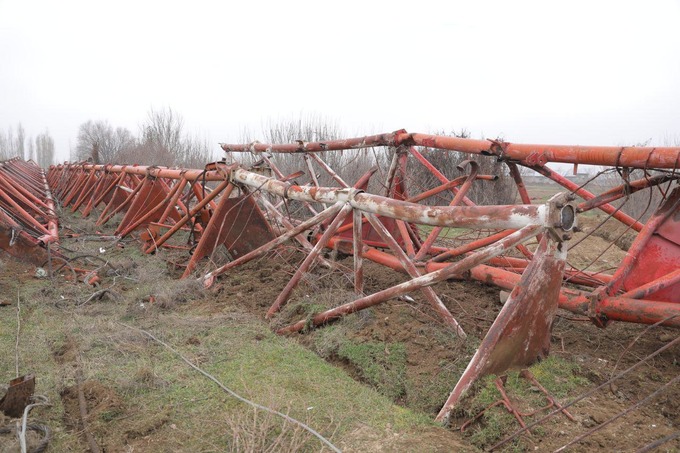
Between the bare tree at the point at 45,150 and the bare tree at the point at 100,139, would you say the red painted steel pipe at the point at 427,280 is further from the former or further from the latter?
the bare tree at the point at 45,150

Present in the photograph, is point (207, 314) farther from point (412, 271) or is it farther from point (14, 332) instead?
point (412, 271)

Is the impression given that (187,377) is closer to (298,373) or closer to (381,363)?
(298,373)

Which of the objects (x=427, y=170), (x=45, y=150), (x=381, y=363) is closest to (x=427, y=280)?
(x=381, y=363)

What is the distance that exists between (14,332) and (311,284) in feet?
7.39

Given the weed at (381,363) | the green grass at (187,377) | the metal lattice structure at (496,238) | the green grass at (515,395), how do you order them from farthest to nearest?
the weed at (381,363) → the metal lattice structure at (496,238) → the green grass at (187,377) → the green grass at (515,395)

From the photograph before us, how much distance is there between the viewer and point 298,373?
325 centimetres

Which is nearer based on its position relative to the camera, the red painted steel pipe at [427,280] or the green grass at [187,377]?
the green grass at [187,377]

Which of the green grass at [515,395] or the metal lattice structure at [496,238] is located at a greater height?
the metal lattice structure at [496,238]

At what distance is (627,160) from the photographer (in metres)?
3.71

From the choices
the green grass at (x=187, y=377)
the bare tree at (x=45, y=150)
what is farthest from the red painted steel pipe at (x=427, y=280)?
the bare tree at (x=45, y=150)

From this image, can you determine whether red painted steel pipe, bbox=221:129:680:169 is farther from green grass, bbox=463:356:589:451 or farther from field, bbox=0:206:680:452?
green grass, bbox=463:356:589:451

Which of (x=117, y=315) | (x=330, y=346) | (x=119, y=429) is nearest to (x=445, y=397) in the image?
(x=330, y=346)

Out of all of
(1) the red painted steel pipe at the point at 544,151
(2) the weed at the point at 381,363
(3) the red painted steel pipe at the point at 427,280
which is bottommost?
(2) the weed at the point at 381,363

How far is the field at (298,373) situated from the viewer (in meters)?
2.50
